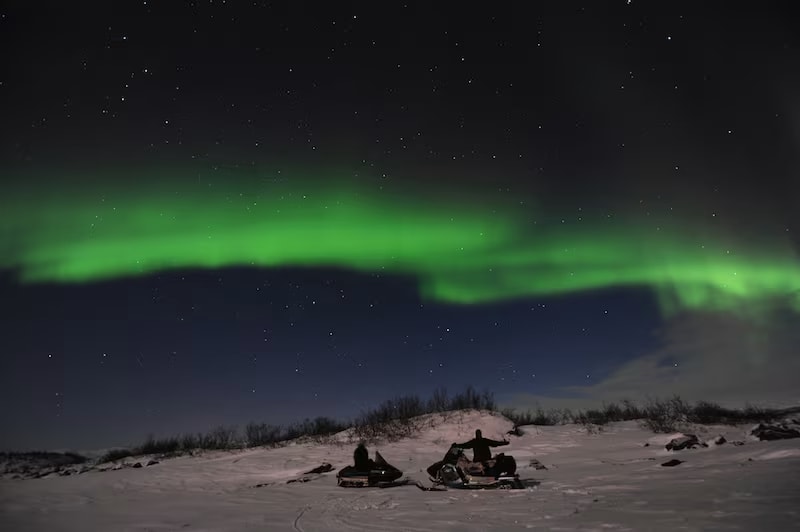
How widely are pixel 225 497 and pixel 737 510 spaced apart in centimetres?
1109

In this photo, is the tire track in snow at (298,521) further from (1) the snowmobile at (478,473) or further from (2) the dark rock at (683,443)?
(2) the dark rock at (683,443)

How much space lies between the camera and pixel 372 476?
1313cm

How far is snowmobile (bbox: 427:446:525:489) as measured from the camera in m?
11.3

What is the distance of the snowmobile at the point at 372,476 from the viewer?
43.1 ft

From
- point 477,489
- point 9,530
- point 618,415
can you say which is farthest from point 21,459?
point 618,415

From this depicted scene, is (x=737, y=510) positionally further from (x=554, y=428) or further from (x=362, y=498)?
(x=554, y=428)

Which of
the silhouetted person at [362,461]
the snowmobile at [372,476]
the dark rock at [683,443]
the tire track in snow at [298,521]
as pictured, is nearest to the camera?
the tire track in snow at [298,521]

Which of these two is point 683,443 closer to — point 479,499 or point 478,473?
point 478,473

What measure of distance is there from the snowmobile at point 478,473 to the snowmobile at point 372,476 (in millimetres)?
1392

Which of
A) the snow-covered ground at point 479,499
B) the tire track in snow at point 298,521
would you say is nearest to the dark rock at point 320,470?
the snow-covered ground at point 479,499

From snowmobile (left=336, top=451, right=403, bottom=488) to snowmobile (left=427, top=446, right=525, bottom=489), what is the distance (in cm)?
139

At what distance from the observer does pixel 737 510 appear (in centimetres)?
598

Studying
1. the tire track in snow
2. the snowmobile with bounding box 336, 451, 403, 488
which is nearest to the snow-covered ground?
the tire track in snow

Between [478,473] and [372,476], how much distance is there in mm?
3136
